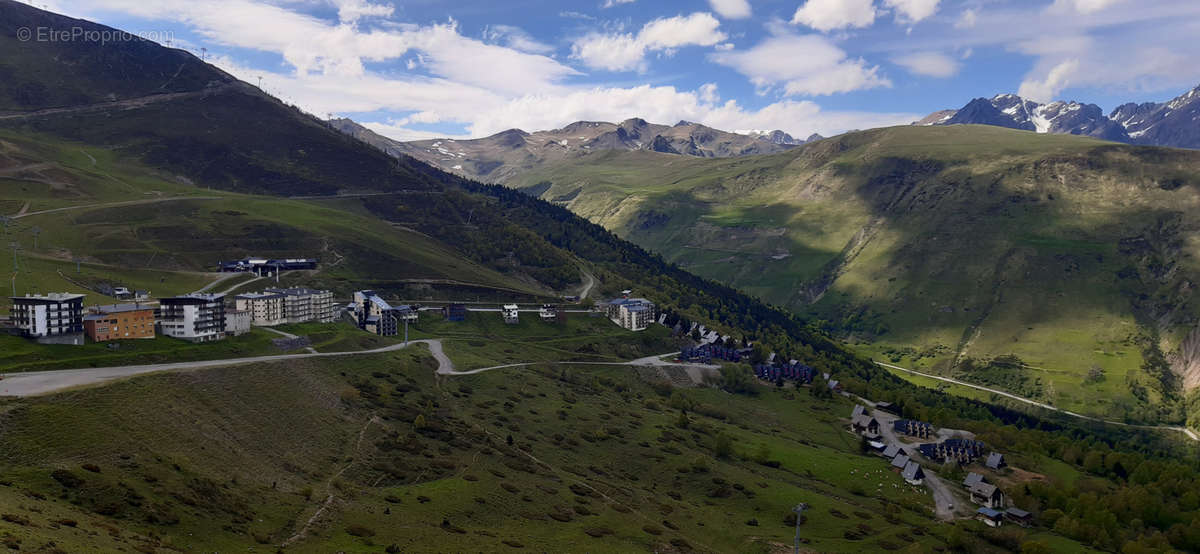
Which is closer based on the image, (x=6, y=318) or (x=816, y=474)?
(x=6, y=318)

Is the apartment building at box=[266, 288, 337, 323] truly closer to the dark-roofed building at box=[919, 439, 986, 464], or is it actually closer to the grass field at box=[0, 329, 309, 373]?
the grass field at box=[0, 329, 309, 373]

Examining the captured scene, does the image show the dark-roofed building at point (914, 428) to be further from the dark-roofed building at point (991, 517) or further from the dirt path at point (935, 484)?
the dark-roofed building at point (991, 517)

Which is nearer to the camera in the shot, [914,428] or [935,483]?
[935,483]

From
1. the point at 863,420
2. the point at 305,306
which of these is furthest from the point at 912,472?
the point at 305,306

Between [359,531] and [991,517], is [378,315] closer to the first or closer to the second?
[359,531]

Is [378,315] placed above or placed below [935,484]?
above

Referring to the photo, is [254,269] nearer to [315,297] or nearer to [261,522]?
[315,297]

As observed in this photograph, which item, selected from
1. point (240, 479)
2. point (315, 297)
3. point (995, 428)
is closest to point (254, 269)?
point (315, 297)
